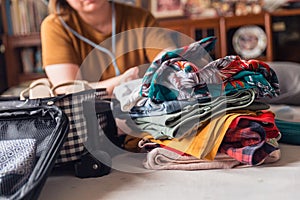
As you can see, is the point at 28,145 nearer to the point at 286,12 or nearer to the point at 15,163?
the point at 15,163

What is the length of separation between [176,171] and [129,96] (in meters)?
0.18

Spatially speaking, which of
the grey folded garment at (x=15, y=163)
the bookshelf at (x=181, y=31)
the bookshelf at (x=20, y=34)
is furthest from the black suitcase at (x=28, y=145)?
the bookshelf at (x=20, y=34)

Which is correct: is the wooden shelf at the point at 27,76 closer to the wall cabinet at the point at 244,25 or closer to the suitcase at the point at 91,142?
the wall cabinet at the point at 244,25

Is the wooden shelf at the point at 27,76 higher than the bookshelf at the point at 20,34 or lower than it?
lower

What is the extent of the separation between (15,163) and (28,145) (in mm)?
57

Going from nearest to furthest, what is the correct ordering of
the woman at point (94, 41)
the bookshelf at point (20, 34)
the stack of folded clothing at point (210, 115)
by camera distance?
the stack of folded clothing at point (210, 115) → the woman at point (94, 41) → the bookshelf at point (20, 34)

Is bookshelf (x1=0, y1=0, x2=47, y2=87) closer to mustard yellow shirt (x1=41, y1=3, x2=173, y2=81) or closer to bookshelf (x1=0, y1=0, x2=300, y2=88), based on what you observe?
bookshelf (x1=0, y1=0, x2=300, y2=88)

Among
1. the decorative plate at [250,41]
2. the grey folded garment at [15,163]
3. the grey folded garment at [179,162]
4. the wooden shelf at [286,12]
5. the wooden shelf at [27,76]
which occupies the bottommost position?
the grey folded garment at [179,162]

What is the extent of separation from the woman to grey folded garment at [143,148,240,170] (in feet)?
1.57

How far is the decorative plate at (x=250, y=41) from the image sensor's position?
7.52ft

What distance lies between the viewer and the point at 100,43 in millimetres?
1187

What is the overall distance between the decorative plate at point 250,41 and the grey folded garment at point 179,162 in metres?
1.70

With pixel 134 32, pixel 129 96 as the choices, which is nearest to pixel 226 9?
pixel 134 32

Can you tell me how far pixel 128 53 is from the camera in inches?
47.5
